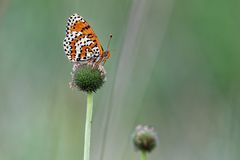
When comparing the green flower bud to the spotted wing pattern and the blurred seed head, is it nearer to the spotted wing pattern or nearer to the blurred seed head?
the spotted wing pattern

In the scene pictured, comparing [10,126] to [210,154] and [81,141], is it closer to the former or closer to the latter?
[81,141]

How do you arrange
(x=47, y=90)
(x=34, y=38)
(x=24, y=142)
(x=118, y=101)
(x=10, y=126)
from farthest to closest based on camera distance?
(x=34, y=38) < (x=47, y=90) < (x=10, y=126) < (x=24, y=142) < (x=118, y=101)

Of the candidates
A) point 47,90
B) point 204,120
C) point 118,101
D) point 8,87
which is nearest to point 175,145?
point 204,120


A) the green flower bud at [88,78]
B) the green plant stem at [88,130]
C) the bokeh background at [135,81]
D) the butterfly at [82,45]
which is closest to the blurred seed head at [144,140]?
the green plant stem at [88,130]

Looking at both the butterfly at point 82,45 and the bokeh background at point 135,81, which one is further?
the bokeh background at point 135,81

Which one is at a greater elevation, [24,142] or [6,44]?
[6,44]

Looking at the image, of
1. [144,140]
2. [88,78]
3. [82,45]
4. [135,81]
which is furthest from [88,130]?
[135,81]

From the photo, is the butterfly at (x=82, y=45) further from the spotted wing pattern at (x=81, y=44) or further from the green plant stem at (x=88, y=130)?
the green plant stem at (x=88, y=130)
